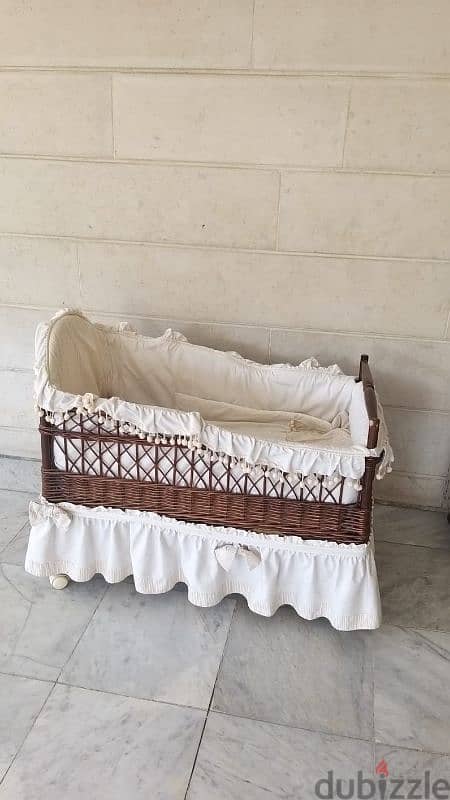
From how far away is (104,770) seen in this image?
4.66 ft

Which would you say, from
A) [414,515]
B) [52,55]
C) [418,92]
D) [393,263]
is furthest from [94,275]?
[414,515]

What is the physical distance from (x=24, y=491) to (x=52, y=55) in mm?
1587

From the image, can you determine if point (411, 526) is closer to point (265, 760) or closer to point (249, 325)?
point (249, 325)

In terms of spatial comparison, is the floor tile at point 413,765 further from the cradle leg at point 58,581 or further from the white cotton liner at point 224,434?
the cradle leg at point 58,581

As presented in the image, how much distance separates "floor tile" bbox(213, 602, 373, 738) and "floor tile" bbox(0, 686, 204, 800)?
0.48ft

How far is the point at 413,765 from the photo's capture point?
4.77ft

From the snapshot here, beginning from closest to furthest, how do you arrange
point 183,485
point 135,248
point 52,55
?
point 183,485
point 52,55
point 135,248

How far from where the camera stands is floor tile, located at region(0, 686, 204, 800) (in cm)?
138

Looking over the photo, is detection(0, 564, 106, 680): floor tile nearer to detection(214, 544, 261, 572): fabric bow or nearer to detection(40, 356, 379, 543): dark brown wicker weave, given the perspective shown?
detection(40, 356, 379, 543): dark brown wicker weave

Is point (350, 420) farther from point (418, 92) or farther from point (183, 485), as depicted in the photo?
point (418, 92)

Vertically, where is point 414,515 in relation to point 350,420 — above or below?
below

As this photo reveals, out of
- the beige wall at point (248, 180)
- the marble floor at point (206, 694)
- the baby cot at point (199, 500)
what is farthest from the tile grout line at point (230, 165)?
the marble floor at point (206, 694)

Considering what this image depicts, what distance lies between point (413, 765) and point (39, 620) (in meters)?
1.07

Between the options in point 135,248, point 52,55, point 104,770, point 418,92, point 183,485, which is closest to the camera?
point 104,770
